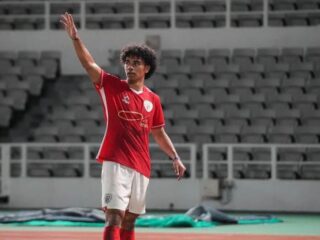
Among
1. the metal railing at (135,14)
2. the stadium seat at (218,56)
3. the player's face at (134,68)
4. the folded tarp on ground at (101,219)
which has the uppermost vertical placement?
the metal railing at (135,14)

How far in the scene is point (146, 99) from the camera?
29.2ft

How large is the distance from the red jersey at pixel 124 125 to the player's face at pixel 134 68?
0.28 ft

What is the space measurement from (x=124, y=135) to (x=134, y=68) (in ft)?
1.96

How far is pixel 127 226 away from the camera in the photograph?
8.79 metres

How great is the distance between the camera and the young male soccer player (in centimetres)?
846

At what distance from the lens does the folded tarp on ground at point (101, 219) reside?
15664 mm

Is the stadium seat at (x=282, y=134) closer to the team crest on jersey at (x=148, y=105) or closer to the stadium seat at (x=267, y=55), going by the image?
the stadium seat at (x=267, y=55)

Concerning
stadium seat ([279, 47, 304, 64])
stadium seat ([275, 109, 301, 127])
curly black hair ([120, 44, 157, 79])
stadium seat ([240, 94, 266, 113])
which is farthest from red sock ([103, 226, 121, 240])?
stadium seat ([279, 47, 304, 64])

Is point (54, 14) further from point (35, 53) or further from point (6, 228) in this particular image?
point (6, 228)

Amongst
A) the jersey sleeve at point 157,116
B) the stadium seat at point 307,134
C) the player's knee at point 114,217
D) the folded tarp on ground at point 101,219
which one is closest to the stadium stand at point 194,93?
the stadium seat at point 307,134

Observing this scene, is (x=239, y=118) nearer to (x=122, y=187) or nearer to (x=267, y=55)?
(x=267, y=55)

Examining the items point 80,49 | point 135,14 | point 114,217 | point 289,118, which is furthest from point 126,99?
point 135,14

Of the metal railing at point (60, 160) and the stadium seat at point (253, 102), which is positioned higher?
the stadium seat at point (253, 102)

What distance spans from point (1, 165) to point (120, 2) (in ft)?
20.2
